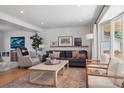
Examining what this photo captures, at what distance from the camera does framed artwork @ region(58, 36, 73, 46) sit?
7758mm

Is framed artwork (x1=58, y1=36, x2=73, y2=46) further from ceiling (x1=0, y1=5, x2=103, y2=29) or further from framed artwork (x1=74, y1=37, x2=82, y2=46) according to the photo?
ceiling (x1=0, y1=5, x2=103, y2=29)

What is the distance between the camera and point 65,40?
A: 25.7ft

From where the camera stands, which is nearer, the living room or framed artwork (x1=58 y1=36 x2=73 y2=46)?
the living room

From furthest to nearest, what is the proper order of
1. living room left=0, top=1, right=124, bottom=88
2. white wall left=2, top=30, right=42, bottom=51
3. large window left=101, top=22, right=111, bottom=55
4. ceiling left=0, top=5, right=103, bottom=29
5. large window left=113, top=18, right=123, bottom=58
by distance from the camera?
white wall left=2, top=30, right=42, bottom=51 < living room left=0, top=1, right=124, bottom=88 < large window left=101, top=22, right=111, bottom=55 < large window left=113, top=18, right=123, bottom=58 < ceiling left=0, top=5, right=103, bottom=29

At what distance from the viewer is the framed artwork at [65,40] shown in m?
7.76

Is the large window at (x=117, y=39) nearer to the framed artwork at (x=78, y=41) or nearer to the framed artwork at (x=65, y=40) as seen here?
the framed artwork at (x=78, y=41)

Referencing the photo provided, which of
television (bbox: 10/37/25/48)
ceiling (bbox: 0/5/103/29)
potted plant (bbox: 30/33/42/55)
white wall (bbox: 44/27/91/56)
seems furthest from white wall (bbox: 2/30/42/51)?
ceiling (bbox: 0/5/103/29)

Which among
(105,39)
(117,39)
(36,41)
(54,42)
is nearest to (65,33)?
(54,42)

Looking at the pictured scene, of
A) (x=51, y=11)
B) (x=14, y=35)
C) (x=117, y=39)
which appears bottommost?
(x=117, y=39)

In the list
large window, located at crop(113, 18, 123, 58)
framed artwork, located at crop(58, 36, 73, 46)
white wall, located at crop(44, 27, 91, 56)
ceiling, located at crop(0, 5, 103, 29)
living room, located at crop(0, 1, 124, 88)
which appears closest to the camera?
ceiling, located at crop(0, 5, 103, 29)

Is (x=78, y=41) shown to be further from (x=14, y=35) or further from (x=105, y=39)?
(x=14, y=35)

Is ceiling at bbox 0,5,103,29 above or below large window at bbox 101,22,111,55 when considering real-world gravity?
above
